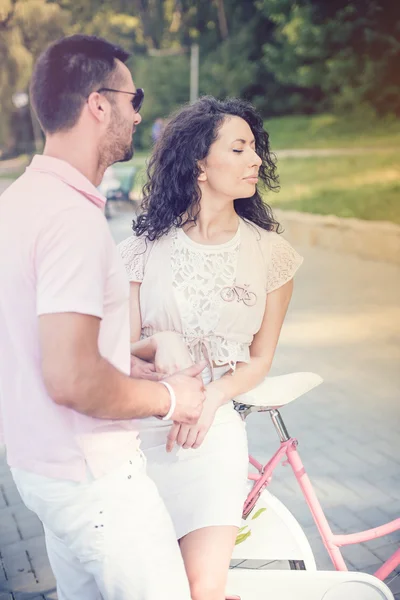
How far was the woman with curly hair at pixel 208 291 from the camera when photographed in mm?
2049

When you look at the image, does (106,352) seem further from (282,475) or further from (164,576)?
(282,475)

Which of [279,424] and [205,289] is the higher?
[205,289]

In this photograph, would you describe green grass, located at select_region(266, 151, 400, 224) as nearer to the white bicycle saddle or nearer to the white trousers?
the white bicycle saddle

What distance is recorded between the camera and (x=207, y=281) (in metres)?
2.33

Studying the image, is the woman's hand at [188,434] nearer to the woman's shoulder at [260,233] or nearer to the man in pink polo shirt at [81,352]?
the man in pink polo shirt at [81,352]

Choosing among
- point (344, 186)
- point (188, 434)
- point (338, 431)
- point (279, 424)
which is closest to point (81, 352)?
point (188, 434)

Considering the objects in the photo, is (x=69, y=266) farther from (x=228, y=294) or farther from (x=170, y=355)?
(x=228, y=294)

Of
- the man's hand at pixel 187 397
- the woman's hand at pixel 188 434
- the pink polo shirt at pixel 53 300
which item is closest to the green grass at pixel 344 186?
the woman's hand at pixel 188 434

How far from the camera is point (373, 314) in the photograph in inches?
295

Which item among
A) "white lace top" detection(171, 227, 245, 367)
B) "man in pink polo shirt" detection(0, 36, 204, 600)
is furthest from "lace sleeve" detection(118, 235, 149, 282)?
"man in pink polo shirt" detection(0, 36, 204, 600)

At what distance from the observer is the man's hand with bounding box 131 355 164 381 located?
1.97 metres

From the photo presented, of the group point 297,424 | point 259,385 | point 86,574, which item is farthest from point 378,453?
point 86,574

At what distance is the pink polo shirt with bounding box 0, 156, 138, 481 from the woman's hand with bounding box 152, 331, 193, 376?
0.36 meters

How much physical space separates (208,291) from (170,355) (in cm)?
37
